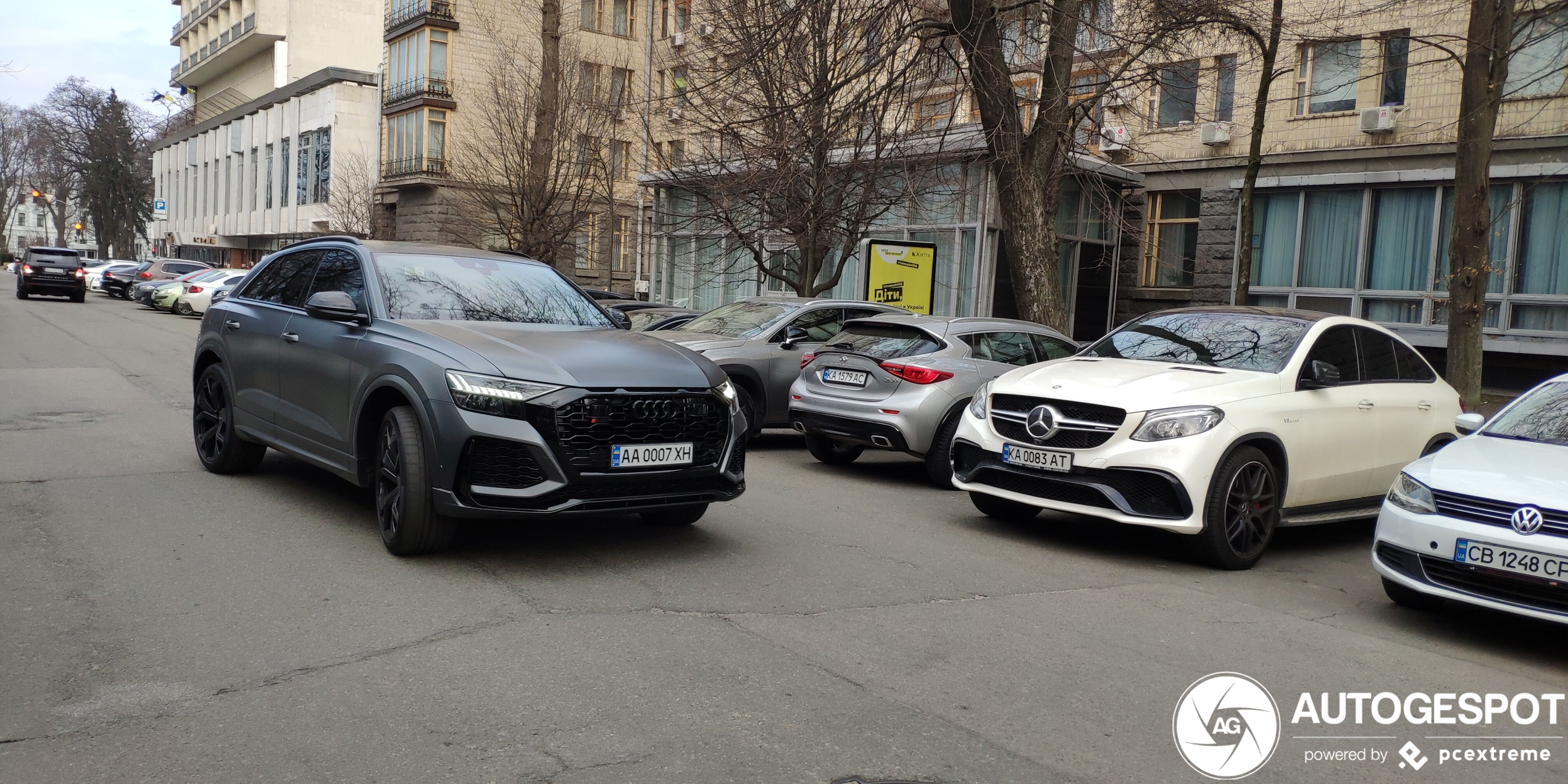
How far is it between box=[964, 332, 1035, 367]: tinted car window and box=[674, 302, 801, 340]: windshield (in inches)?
96.4

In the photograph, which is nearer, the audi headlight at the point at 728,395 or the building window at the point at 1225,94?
the audi headlight at the point at 728,395

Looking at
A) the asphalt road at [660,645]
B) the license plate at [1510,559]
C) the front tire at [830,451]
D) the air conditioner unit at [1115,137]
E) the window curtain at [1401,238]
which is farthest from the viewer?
the air conditioner unit at [1115,137]

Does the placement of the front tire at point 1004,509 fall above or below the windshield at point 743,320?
below

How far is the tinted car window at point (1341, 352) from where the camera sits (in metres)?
8.30

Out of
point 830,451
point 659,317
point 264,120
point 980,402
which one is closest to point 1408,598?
point 980,402

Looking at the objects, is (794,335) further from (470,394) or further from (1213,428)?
(470,394)

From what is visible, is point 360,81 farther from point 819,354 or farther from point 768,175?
point 819,354

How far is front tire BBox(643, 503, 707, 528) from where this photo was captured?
736 centimetres

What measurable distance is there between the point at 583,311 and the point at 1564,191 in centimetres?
1882

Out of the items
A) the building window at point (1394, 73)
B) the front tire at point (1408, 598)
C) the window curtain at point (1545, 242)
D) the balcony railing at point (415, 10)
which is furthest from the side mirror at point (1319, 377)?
the balcony railing at point (415, 10)

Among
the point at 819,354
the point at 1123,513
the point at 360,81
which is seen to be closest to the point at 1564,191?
the point at 819,354

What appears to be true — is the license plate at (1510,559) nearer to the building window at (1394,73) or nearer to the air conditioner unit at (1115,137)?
the air conditioner unit at (1115,137)

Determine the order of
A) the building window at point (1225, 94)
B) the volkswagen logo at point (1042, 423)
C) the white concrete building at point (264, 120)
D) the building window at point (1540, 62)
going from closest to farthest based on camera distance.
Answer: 1. the volkswagen logo at point (1042, 423)
2. the building window at point (1540, 62)
3. the building window at point (1225, 94)
4. the white concrete building at point (264, 120)

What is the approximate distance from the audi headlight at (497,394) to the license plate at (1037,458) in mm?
3258
